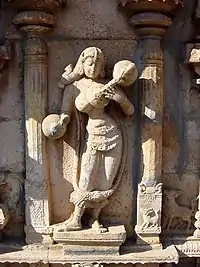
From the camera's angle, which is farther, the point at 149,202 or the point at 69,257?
the point at 149,202

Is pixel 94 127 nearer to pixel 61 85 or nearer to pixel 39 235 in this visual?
pixel 61 85

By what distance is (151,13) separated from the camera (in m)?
3.98

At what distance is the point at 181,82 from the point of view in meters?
4.28

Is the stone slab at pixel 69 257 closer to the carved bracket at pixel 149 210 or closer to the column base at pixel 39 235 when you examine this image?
the column base at pixel 39 235

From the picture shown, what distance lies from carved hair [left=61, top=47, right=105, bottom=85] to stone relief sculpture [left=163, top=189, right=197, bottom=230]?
1.30 meters

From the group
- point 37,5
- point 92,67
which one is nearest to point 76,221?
point 92,67

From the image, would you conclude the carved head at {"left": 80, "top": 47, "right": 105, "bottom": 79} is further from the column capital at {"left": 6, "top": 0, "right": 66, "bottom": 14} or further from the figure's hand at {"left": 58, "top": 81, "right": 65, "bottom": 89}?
the column capital at {"left": 6, "top": 0, "right": 66, "bottom": 14}

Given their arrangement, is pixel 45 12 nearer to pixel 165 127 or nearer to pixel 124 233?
pixel 165 127

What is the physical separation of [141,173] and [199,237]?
82 centimetres

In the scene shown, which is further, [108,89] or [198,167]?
[198,167]

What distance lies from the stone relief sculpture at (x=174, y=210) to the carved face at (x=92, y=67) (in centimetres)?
128

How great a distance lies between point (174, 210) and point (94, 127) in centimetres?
111

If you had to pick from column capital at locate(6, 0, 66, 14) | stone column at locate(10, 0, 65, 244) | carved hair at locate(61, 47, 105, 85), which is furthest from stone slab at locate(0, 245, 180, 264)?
column capital at locate(6, 0, 66, 14)

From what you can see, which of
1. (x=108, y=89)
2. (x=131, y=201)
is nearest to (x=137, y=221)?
(x=131, y=201)
